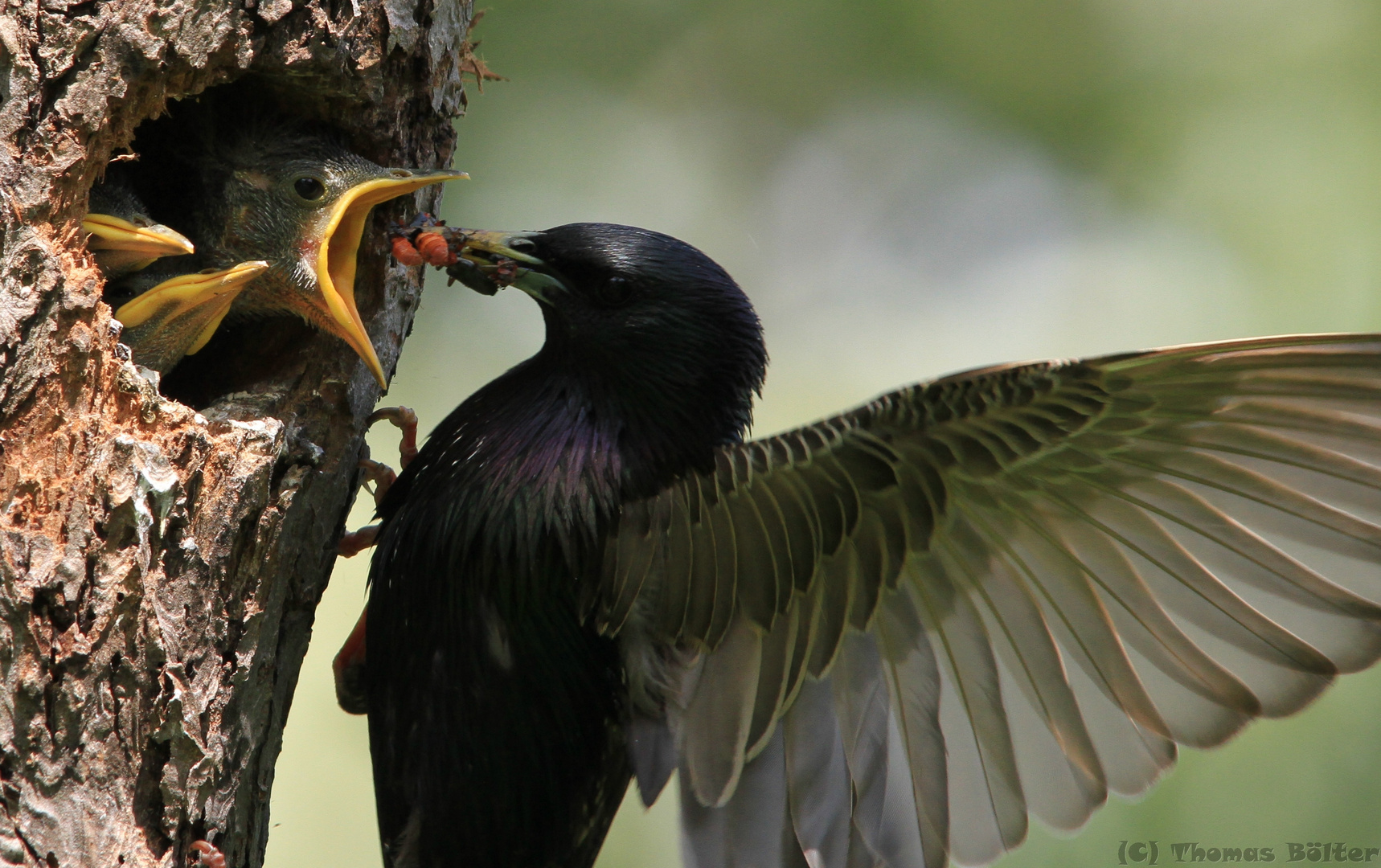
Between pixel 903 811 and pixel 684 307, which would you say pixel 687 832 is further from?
pixel 684 307

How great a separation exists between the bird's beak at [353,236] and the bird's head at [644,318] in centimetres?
19

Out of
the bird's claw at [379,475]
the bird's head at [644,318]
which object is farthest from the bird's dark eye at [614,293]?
the bird's claw at [379,475]

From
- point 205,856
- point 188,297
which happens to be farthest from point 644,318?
point 205,856

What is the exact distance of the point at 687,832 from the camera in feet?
8.17

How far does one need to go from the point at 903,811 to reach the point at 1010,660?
1.21ft

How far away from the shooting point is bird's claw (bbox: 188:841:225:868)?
6.38 ft

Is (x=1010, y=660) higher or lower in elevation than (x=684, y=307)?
lower

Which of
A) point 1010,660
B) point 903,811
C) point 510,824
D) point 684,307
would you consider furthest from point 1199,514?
point 510,824

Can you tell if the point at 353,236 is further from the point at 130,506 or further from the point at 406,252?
the point at 130,506

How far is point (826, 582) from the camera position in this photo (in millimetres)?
2357

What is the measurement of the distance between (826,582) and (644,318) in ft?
2.15

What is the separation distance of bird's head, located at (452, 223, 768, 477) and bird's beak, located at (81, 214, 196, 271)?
56 cm

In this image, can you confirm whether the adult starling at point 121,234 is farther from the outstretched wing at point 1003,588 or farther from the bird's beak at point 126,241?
the outstretched wing at point 1003,588

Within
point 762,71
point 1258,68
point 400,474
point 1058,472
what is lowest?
point 1058,472
